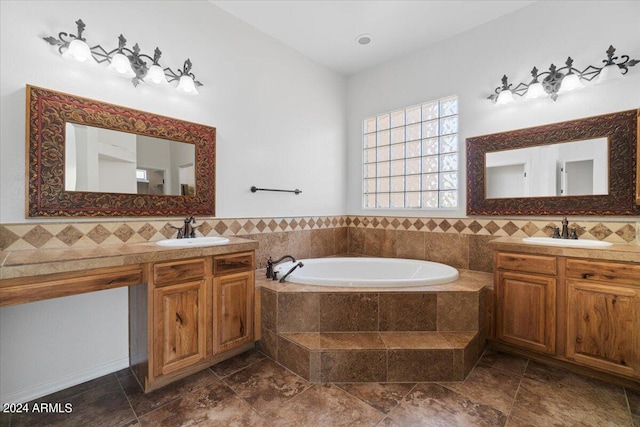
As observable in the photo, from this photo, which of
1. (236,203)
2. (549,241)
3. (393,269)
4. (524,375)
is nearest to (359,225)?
(393,269)

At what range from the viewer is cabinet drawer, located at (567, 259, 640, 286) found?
1.75 meters

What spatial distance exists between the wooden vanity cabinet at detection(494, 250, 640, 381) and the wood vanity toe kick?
263 cm

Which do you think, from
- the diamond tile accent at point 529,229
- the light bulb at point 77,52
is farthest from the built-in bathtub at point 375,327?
the light bulb at point 77,52

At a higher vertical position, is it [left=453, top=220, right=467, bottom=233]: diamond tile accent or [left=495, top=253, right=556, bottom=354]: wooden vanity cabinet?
[left=453, top=220, right=467, bottom=233]: diamond tile accent

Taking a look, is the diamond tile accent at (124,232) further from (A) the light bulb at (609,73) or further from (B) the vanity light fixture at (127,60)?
(A) the light bulb at (609,73)

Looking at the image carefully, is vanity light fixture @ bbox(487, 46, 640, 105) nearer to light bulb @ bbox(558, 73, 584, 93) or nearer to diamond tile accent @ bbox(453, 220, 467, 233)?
light bulb @ bbox(558, 73, 584, 93)

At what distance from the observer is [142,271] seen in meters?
1.66

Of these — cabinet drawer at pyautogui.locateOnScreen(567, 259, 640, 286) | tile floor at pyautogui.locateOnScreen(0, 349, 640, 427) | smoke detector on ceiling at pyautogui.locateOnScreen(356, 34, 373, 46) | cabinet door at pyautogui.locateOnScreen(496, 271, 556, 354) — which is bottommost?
tile floor at pyautogui.locateOnScreen(0, 349, 640, 427)

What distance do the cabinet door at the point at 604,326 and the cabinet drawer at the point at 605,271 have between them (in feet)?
Answer: 0.12

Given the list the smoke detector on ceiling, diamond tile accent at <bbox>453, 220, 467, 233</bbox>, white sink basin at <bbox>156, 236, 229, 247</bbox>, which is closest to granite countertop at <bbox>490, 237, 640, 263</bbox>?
diamond tile accent at <bbox>453, 220, 467, 233</bbox>

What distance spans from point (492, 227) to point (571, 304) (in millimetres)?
906

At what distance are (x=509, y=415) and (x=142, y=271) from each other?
2.25 metres

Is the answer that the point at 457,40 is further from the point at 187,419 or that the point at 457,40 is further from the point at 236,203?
the point at 187,419

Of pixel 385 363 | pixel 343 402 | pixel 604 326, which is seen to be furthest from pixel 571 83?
pixel 343 402
